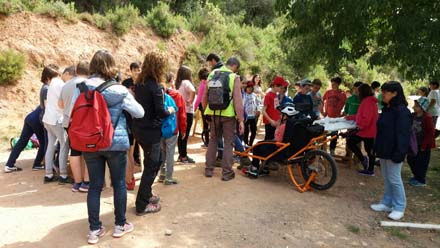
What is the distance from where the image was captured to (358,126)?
655 centimetres

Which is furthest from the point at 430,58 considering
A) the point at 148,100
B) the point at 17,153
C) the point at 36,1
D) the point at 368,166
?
the point at 36,1

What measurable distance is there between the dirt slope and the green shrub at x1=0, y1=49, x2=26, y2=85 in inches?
8.2

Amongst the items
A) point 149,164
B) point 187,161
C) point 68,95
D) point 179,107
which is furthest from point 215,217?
point 187,161

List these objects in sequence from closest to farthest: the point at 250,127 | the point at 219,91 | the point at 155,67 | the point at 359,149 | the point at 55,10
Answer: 1. the point at 155,67
2. the point at 219,91
3. the point at 359,149
4. the point at 250,127
5. the point at 55,10

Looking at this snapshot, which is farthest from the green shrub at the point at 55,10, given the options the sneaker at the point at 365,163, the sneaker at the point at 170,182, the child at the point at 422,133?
the child at the point at 422,133

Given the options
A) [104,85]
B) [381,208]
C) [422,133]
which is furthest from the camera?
[422,133]

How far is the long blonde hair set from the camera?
14.0 ft

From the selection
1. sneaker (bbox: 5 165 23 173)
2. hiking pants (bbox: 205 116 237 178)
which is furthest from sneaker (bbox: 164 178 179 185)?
sneaker (bbox: 5 165 23 173)

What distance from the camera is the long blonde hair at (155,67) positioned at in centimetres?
426

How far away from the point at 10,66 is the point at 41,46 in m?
1.51

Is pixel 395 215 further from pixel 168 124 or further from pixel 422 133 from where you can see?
pixel 168 124

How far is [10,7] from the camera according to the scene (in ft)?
39.1

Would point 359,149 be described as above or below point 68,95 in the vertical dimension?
below

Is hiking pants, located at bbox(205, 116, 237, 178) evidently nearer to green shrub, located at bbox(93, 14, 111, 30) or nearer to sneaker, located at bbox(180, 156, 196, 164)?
sneaker, located at bbox(180, 156, 196, 164)
